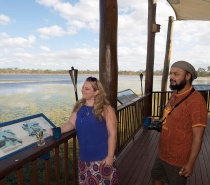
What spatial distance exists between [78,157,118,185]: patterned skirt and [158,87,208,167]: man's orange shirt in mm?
484

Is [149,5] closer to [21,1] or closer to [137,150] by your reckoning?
[137,150]

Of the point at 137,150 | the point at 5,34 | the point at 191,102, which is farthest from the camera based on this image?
the point at 5,34

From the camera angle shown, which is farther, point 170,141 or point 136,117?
point 136,117

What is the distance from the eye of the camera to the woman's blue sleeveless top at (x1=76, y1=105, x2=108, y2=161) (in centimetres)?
133

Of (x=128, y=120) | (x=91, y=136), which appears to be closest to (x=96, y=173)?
(x=91, y=136)

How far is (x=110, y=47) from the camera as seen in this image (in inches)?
83.4

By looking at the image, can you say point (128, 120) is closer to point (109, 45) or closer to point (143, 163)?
point (143, 163)

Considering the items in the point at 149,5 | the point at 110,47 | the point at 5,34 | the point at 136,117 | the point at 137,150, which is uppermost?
the point at 5,34

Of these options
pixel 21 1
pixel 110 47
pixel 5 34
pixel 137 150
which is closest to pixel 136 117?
pixel 137 150

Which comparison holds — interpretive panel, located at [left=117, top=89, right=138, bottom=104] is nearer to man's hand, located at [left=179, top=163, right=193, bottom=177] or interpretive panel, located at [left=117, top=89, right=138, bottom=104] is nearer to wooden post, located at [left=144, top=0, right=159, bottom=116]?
wooden post, located at [left=144, top=0, right=159, bottom=116]

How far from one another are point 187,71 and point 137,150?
2.25 meters


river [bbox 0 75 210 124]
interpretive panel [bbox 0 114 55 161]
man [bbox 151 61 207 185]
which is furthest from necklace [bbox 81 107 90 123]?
river [bbox 0 75 210 124]

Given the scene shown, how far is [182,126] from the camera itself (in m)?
1.28

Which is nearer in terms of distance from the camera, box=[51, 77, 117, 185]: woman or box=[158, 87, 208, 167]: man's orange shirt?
box=[158, 87, 208, 167]: man's orange shirt
